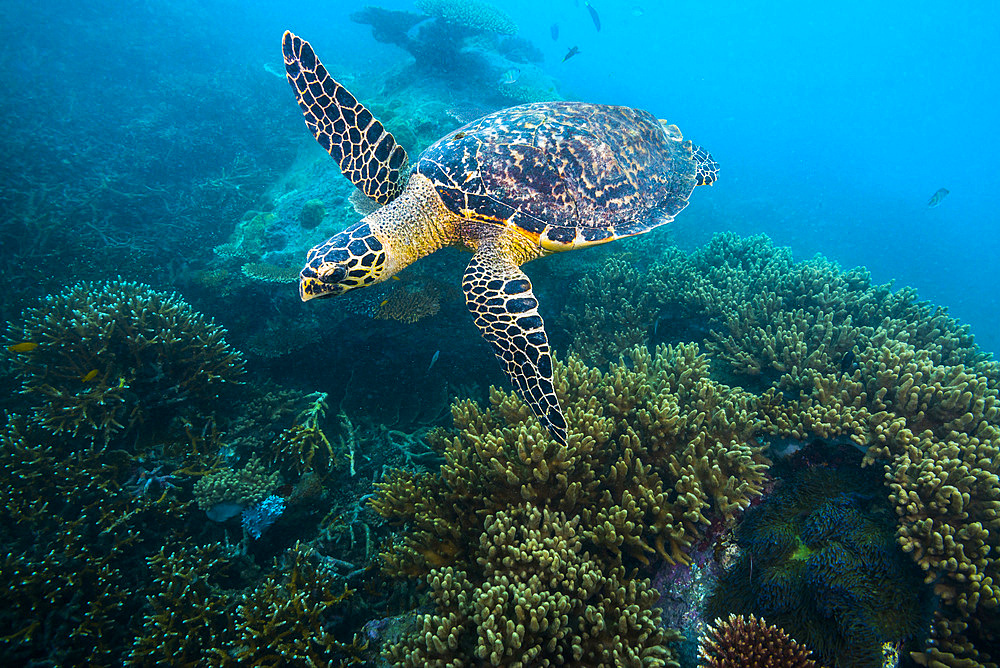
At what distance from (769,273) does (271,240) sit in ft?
24.2

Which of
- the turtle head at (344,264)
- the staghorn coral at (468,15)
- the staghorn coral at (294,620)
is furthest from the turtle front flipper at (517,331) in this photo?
the staghorn coral at (468,15)

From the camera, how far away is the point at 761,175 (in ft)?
94.7

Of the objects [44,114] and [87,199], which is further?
[44,114]

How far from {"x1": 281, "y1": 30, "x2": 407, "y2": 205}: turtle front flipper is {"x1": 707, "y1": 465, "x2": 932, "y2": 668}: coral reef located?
14.7 ft

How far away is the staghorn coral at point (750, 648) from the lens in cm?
194

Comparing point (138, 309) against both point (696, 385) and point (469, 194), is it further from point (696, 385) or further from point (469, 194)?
point (696, 385)

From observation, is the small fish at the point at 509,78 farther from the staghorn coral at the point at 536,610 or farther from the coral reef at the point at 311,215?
the staghorn coral at the point at 536,610

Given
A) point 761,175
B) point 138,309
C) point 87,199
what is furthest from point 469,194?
point 761,175

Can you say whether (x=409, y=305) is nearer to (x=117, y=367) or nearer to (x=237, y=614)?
(x=117, y=367)

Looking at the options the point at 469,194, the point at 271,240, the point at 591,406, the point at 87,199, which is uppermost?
the point at 87,199

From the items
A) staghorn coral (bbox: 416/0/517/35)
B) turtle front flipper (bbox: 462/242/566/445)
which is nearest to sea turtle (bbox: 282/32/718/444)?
turtle front flipper (bbox: 462/242/566/445)

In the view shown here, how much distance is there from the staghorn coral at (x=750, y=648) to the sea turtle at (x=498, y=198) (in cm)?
152

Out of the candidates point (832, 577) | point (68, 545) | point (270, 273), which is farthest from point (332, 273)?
point (832, 577)

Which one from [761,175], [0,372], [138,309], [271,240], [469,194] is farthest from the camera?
[761,175]
